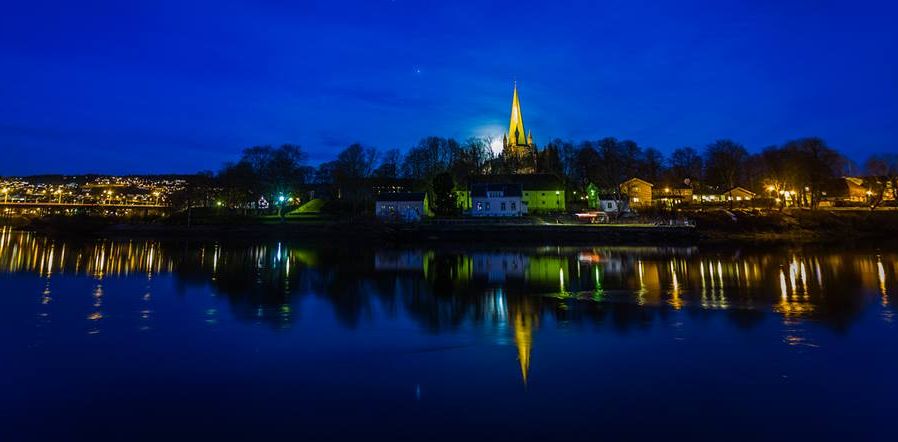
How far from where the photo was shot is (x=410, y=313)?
16.3m

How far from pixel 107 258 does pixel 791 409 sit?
41.4 m

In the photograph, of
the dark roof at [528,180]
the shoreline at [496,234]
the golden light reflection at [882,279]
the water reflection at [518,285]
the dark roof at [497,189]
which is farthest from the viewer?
the dark roof at [528,180]

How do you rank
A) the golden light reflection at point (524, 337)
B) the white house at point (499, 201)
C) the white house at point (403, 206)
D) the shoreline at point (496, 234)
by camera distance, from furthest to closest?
the white house at point (499, 201)
the white house at point (403, 206)
the shoreline at point (496, 234)
the golden light reflection at point (524, 337)

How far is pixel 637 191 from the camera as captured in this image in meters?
86.5

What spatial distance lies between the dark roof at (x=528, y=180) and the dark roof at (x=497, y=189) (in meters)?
5.08

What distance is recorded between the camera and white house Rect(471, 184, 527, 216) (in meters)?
75.0

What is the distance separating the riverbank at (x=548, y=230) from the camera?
5616 cm

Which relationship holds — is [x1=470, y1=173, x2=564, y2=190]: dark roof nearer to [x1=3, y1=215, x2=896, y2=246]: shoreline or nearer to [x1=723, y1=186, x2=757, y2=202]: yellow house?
[x1=3, y1=215, x2=896, y2=246]: shoreline

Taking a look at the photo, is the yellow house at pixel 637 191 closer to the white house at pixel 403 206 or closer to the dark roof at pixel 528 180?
the dark roof at pixel 528 180

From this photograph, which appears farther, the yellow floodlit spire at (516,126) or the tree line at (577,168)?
the yellow floodlit spire at (516,126)

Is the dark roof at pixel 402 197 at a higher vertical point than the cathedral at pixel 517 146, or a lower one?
lower

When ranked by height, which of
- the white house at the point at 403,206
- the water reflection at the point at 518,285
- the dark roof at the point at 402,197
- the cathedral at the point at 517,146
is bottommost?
the water reflection at the point at 518,285

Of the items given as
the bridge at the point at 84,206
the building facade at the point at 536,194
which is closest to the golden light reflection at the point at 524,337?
the building facade at the point at 536,194

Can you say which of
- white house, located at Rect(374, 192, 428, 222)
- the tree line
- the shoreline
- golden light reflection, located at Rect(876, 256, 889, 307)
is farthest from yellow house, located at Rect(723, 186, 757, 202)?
white house, located at Rect(374, 192, 428, 222)
